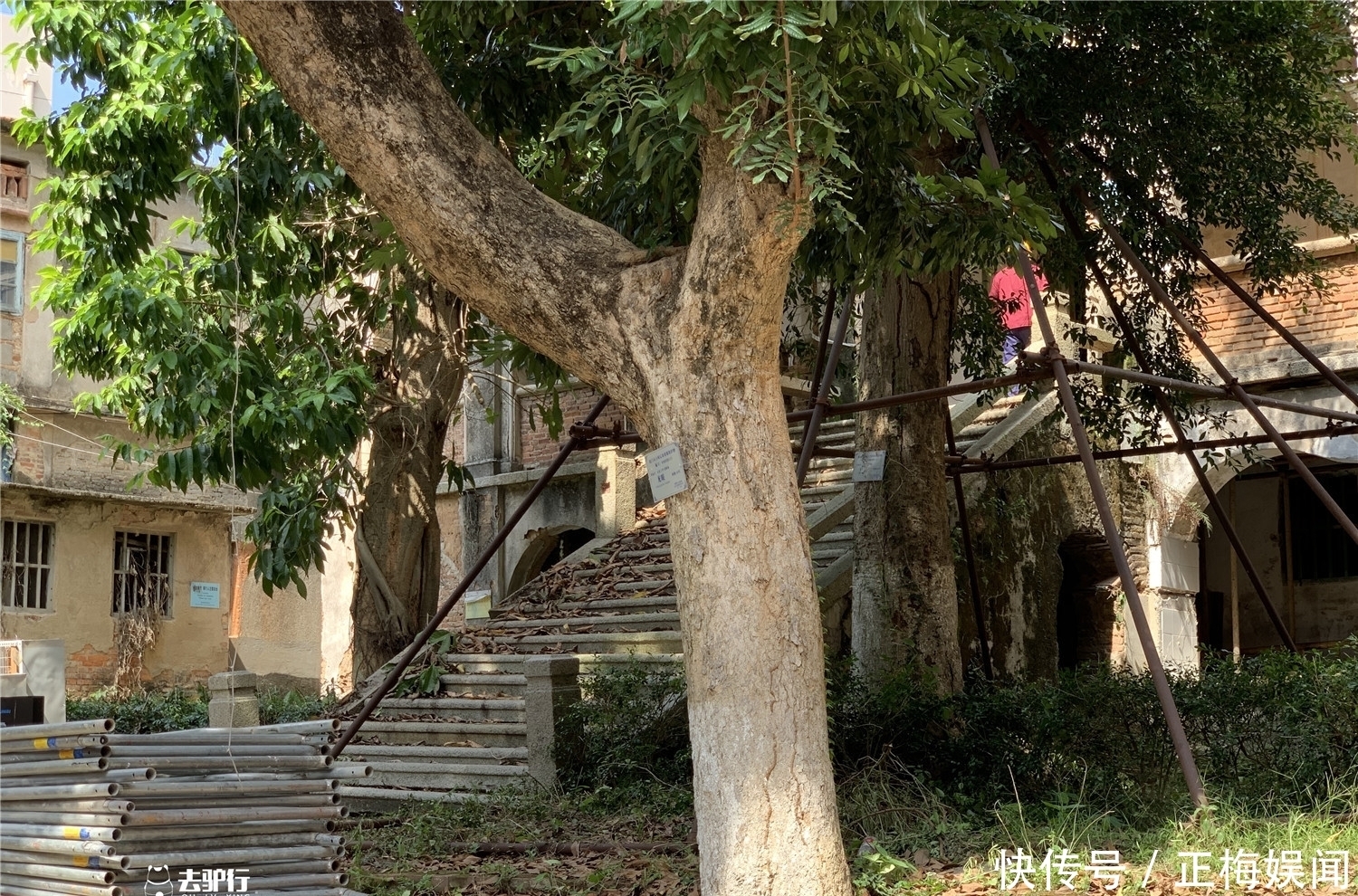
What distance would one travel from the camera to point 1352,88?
12.6m

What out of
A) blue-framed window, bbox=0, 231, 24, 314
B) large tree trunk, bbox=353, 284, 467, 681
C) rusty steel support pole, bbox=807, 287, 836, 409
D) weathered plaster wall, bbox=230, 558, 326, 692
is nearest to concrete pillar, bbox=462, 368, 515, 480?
large tree trunk, bbox=353, 284, 467, 681

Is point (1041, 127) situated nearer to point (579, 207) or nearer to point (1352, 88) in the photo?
point (579, 207)

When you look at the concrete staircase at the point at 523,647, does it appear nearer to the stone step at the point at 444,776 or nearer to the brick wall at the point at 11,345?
the stone step at the point at 444,776

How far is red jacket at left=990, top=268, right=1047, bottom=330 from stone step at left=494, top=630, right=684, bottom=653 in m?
3.81

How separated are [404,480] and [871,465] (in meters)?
4.89

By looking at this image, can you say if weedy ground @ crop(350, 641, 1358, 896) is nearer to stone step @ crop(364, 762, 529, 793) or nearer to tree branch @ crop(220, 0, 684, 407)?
stone step @ crop(364, 762, 529, 793)

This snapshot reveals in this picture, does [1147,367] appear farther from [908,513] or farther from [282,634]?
[282,634]

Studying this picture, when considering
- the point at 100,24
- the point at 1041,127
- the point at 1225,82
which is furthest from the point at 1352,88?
the point at 100,24

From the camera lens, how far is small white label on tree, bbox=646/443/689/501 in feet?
18.1

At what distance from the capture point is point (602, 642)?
11641mm

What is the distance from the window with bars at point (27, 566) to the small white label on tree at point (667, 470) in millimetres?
16668

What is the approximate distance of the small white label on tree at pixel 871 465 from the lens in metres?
9.45

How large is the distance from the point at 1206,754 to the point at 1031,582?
5649 mm

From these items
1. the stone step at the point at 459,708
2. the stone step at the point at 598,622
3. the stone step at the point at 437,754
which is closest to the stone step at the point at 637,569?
the stone step at the point at 598,622
